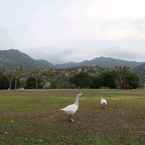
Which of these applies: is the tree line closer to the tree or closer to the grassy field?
the tree

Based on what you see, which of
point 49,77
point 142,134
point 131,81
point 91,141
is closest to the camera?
point 91,141

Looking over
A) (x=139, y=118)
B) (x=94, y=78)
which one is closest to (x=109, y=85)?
(x=94, y=78)

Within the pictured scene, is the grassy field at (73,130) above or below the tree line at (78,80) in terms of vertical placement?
below

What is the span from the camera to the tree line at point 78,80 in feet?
321

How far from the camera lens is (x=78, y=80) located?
107000 millimetres

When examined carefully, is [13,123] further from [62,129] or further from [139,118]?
[139,118]

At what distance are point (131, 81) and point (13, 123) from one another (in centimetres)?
8248

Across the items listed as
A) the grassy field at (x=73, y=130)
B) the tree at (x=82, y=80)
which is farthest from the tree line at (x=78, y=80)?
the grassy field at (x=73, y=130)

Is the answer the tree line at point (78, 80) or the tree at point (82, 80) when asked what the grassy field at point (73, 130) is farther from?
the tree at point (82, 80)

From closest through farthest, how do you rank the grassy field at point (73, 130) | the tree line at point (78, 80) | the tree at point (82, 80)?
the grassy field at point (73, 130) → the tree line at point (78, 80) → the tree at point (82, 80)

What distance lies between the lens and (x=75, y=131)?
15016 mm

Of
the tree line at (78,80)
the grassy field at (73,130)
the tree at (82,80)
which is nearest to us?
the grassy field at (73,130)

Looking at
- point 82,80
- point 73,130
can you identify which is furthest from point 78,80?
point 73,130

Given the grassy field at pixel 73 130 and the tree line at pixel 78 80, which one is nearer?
the grassy field at pixel 73 130
